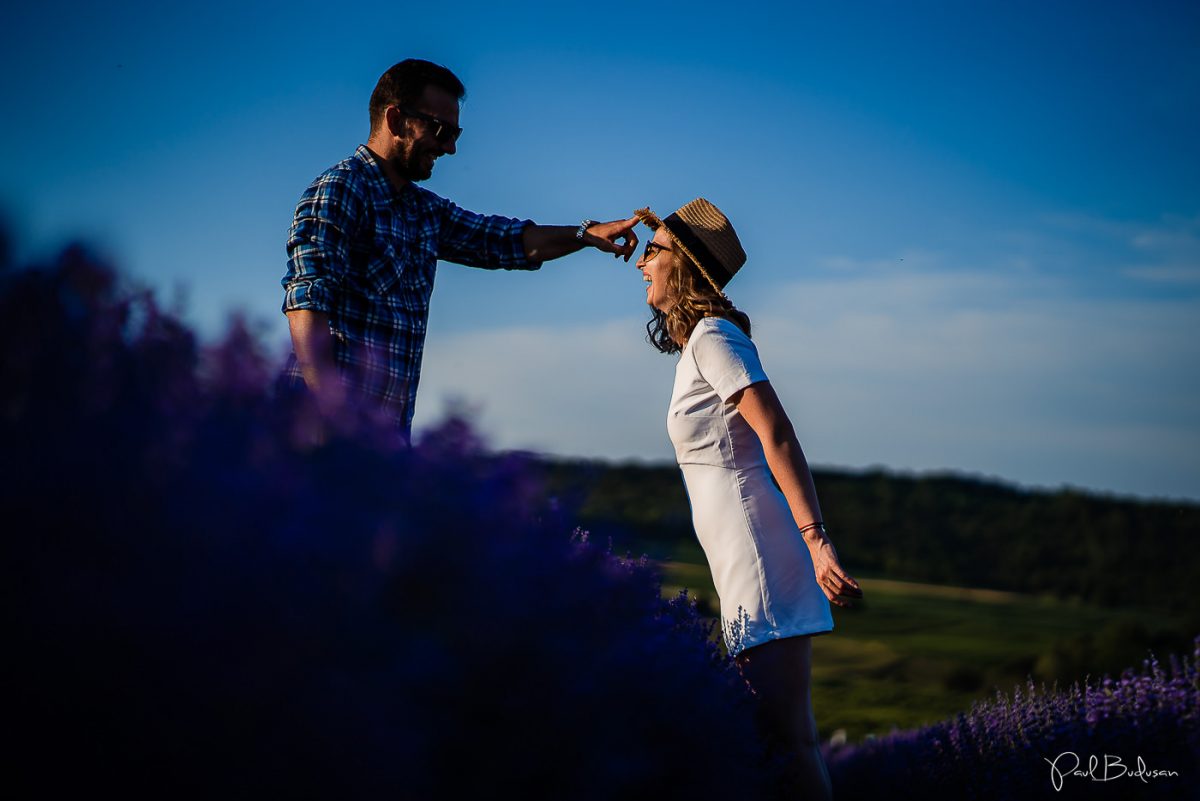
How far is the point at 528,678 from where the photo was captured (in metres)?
1.58

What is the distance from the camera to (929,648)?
8867 millimetres

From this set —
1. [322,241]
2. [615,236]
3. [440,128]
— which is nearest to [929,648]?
[615,236]

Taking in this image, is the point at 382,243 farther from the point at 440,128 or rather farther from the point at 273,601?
the point at 273,601

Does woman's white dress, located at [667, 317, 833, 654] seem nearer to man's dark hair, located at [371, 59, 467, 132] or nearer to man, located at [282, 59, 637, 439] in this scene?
man, located at [282, 59, 637, 439]

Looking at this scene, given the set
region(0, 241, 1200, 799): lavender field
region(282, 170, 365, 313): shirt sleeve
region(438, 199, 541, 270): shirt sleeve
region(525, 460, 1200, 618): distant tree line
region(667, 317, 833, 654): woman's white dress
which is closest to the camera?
region(0, 241, 1200, 799): lavender field

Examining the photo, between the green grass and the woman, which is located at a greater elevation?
the woman

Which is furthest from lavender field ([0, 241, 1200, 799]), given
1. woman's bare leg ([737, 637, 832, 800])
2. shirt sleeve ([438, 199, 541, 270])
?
shirt sleeve ([438, 199, 541, 270])

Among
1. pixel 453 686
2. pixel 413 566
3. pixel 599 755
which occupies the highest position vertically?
pixel 413 566

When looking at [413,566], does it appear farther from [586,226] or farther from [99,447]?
[586,226]

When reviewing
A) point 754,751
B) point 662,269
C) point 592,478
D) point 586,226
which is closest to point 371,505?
point 592,478

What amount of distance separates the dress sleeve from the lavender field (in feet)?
4.00

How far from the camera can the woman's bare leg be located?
116 inches

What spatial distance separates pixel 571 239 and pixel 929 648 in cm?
617

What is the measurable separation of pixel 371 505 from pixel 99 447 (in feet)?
1.29
